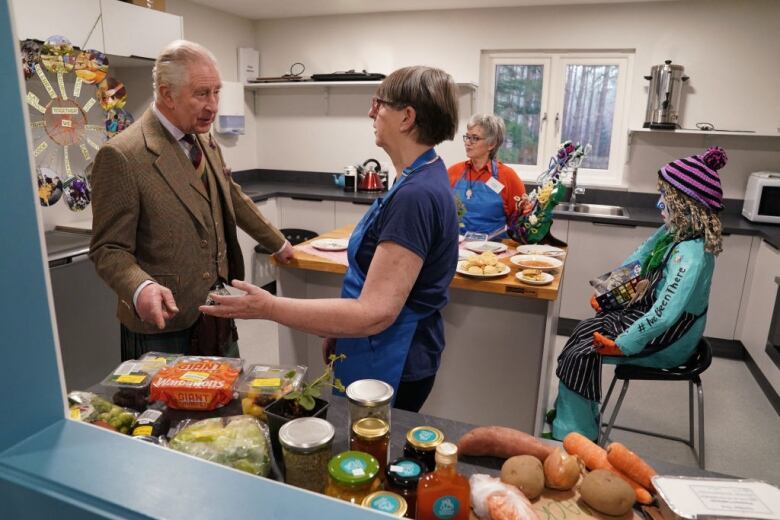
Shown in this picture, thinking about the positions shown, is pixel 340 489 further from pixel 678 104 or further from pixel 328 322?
pixel 678 104

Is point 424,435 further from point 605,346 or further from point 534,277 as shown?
point 605,346

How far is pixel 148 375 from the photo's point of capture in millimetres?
1160

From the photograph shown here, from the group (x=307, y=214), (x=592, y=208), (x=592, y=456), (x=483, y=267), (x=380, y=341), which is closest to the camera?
(x=592, y=456)

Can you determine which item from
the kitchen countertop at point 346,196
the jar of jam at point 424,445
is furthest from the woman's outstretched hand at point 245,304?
the kitchen countertop at point 346,196

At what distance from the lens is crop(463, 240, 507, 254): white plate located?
2576mm

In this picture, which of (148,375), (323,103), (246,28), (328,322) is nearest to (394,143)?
(328,322)

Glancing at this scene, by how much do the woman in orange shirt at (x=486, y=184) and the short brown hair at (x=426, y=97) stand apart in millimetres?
1913

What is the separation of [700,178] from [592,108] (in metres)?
2.47

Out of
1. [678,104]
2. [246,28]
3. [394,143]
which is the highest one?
[246,28]

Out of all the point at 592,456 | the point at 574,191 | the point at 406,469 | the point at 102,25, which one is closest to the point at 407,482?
the point at 406,469

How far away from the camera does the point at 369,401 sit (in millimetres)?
883

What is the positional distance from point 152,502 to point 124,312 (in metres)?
1.27

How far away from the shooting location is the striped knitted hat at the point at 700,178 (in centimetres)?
214

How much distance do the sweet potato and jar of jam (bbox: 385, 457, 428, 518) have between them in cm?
19
